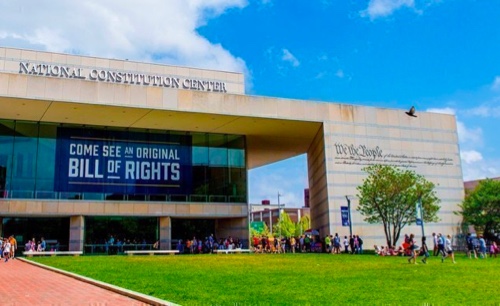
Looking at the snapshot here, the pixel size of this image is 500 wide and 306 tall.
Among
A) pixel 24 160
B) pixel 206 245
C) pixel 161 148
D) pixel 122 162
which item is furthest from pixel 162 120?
pixel 206 245

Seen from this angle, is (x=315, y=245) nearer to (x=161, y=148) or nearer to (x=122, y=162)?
(x=161, y=148)

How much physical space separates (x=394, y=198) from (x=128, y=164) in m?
20.6

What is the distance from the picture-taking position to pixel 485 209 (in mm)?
41594

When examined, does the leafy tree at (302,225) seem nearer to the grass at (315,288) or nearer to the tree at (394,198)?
the tree at (394,198)

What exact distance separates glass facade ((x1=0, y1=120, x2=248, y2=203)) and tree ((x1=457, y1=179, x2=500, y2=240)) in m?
18.6

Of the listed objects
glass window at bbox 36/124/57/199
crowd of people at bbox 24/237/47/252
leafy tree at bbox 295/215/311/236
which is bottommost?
crowd of people at bbox 24/237/47/252

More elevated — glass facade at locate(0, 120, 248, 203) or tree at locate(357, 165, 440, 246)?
glass facade at locate(0, 120, 248, 203)

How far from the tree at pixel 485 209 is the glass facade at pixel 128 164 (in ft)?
61.1

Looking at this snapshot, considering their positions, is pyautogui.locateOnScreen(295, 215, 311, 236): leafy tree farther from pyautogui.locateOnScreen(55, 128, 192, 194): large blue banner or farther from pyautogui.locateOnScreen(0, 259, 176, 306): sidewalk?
pyautogui.locateOnScreen(0, 259, 176, 306): sidewalk

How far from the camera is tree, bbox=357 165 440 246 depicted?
1411 inches

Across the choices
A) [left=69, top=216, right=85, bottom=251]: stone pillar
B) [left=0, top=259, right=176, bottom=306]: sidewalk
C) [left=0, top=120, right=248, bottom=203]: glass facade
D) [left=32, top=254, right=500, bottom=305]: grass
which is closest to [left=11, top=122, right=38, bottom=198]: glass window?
[left=0, top=120, right=248, bottom=203]: glass facade

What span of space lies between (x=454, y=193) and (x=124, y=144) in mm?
28187

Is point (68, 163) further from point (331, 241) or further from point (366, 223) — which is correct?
point (366, 223)

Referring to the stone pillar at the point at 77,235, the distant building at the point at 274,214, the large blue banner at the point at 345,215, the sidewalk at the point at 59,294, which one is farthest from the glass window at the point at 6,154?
the distant building at the point at 274,214
